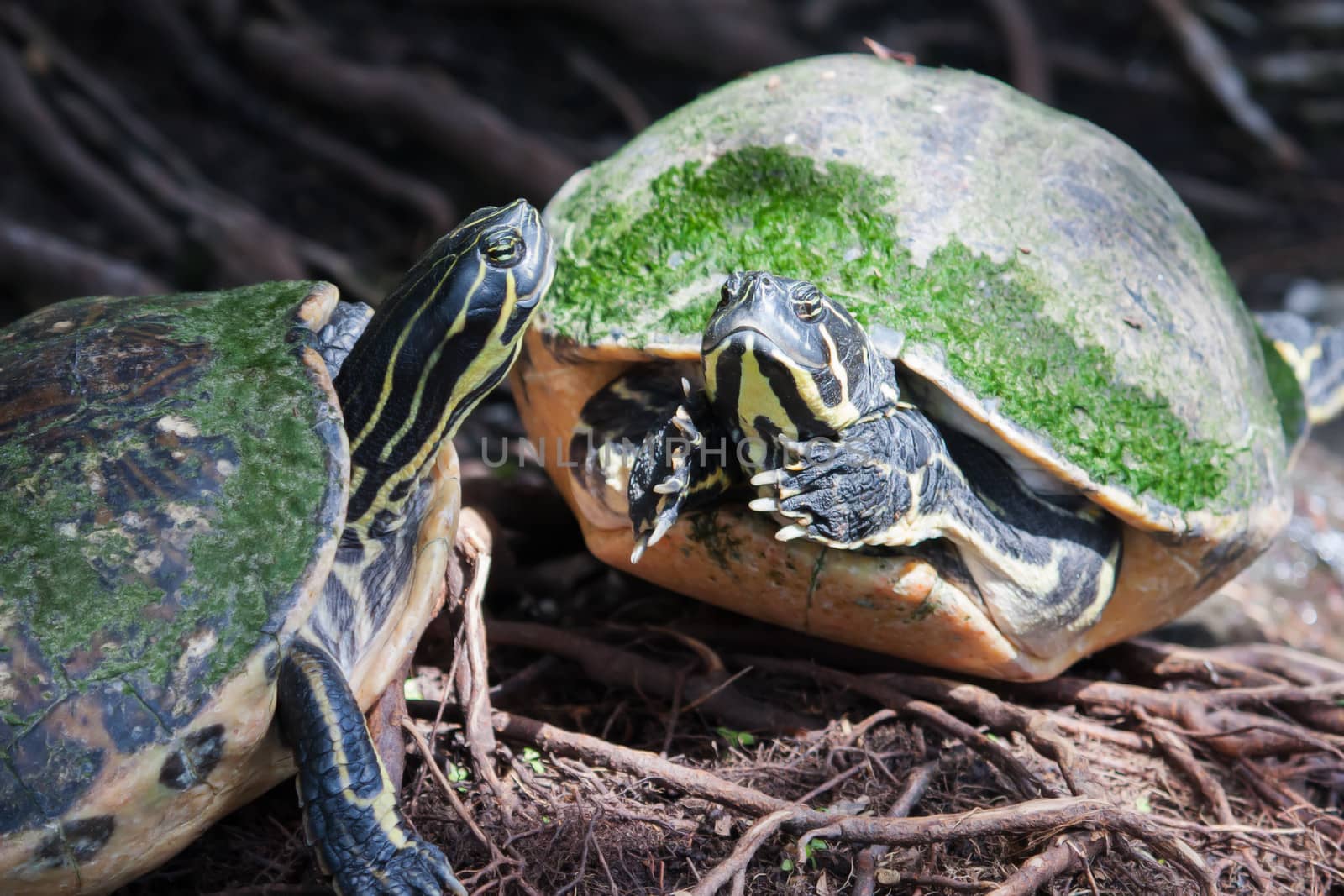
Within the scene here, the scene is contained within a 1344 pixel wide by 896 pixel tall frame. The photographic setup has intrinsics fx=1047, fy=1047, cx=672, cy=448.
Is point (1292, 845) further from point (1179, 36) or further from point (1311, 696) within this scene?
point (1179, 36)

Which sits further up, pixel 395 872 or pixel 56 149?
pixel 395 872

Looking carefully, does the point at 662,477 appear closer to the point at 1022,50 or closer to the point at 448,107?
the point at 448,107

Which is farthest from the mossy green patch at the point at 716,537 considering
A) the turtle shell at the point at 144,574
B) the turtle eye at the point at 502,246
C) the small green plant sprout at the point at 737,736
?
the turtle shell at the point at 144,574

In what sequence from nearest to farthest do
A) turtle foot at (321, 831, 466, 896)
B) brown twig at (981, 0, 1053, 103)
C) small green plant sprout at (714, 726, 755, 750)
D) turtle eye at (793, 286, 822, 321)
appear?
turtle foot at (321, 831, 466, 896) < turtle eye at (793, 286, 822, 321) < small green plant sprout at (714, 726, 755, 750) < brown twig at (981, 0, 1053, 103)

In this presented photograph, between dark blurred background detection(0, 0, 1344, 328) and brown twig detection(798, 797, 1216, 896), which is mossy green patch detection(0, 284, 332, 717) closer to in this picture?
brown twig detection(798, 797, 1216, 896)

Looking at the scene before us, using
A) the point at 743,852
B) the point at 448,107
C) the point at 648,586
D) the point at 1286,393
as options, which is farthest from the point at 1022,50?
the point at 743,852

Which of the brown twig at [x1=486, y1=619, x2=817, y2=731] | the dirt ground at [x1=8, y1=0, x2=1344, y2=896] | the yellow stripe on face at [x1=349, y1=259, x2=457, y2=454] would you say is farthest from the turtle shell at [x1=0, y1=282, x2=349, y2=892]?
the brown twig at [x1=486, y1=619, x2=817, y2=731]
